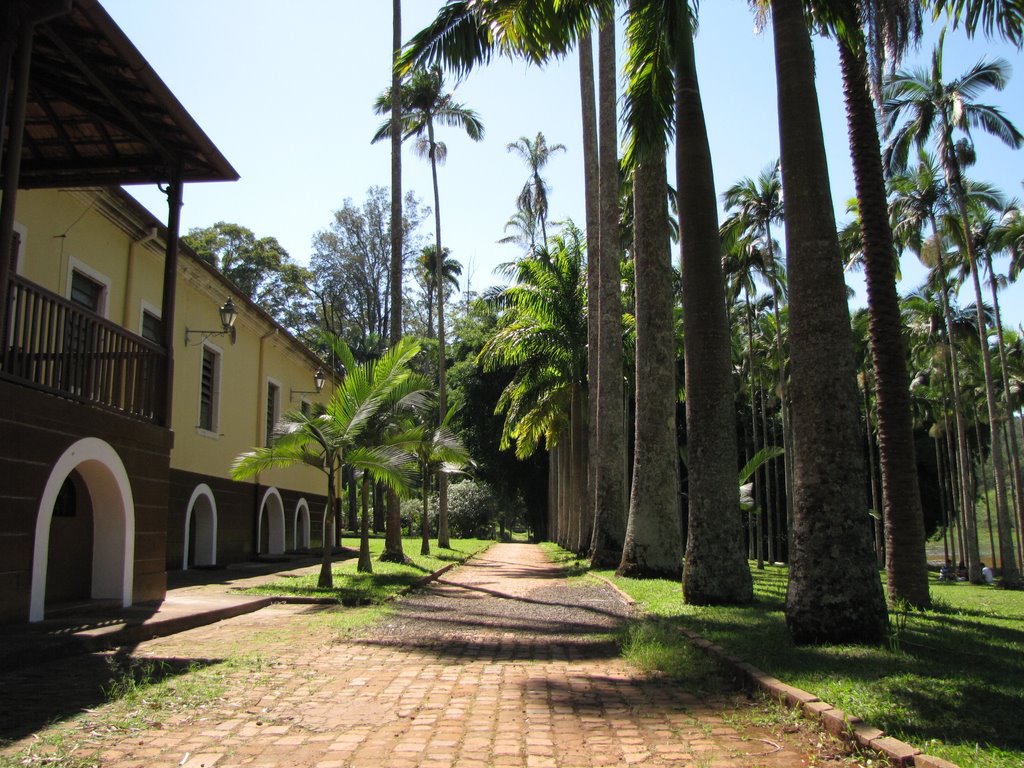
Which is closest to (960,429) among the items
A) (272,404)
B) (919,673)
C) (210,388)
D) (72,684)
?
(272,404)

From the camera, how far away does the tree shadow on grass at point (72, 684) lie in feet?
16.9

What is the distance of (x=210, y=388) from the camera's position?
18.8 metres

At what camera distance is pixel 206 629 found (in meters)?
9.60

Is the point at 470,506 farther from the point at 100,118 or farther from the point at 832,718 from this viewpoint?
the point at 832,718

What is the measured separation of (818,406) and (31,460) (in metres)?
7.48

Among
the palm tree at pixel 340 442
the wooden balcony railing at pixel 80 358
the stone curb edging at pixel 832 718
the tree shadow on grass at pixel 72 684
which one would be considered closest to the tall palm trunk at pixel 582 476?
the palm tree at pixel 340 442

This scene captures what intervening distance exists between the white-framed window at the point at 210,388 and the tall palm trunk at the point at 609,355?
861cm

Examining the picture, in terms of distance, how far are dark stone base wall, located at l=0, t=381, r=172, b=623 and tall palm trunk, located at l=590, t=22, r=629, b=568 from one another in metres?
10.5

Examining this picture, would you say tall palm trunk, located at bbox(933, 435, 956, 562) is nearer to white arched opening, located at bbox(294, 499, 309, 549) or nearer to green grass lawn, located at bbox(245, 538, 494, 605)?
white arched opening, located at bbox(294, 499, 309, 549)

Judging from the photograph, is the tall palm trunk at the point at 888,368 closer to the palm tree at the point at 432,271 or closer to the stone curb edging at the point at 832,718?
the stone curb edging at the point at 832,718

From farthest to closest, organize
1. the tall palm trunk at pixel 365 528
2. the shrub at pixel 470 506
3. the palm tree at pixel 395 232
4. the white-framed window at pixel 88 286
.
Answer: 1. the shrub at pixel 470 506
2. the palm tree at pixel 395 232
3. the tall palm trunk at pixel 365 528
4. the white-framed window at pixel 88 286

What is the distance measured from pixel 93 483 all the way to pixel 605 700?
694 cm

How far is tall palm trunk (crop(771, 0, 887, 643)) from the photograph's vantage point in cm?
712

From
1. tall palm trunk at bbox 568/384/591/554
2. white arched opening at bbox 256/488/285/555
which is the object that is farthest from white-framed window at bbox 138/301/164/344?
tall palm trunk at bbox 568/384/591/554
